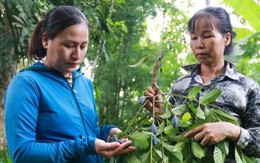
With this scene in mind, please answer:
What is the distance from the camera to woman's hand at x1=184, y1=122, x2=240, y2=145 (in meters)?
1.10

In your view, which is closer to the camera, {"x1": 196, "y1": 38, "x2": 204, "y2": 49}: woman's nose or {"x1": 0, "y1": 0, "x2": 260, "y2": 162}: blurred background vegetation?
{"x1": 196, "y1": 38, "x2": 204, "y2": 49}: woman's nose

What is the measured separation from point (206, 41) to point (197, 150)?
0.37 m

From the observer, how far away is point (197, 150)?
43.4 inches

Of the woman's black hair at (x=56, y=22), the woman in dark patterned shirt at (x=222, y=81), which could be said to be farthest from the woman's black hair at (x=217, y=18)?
the woman's black hair at (x=56, y=22)

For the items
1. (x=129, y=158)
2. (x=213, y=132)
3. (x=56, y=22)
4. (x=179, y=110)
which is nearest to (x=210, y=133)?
(x=213, y=132)

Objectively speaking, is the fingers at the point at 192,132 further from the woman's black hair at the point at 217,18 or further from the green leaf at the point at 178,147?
the woman's black hair at the point at 217,18

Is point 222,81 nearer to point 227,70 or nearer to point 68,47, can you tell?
point 227,70

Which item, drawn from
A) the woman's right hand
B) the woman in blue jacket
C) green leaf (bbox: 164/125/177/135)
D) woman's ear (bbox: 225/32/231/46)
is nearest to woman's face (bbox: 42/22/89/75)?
the woman in blue jacket

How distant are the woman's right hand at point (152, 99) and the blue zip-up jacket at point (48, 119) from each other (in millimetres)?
196

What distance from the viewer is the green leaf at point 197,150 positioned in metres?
1.09

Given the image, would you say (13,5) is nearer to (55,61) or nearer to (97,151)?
(55,61)

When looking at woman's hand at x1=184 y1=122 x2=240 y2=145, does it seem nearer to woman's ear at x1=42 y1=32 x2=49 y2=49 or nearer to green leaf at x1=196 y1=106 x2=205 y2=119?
green leaf at x1=196 y1=106 x2=205 y2=119

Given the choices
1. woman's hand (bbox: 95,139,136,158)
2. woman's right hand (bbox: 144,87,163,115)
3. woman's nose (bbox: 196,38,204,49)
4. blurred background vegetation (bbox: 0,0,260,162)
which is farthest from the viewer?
blurred background vegetation (bbox: 0,0,260,162)

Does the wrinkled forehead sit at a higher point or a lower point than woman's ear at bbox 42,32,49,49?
higher
